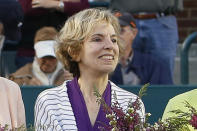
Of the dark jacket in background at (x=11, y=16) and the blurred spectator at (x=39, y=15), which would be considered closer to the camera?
the dark jacket in background at (x=11, y=16)

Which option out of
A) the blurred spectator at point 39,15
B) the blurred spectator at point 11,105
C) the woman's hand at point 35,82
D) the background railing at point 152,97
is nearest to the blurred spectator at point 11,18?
the blurred spectator at point 39,15

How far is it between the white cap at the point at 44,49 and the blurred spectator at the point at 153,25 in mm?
1009

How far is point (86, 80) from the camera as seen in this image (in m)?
4.89

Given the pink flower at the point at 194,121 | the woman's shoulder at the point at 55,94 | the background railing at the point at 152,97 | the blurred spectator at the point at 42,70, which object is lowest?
the background railing at the point at 152,97

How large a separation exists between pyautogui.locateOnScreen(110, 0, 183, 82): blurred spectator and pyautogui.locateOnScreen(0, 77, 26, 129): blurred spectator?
3202 mm

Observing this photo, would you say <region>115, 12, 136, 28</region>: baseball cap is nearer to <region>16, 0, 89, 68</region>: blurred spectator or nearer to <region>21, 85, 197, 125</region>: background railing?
<region>16, 0, 89, 68</region>: blurred spectator

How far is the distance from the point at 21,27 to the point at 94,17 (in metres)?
3.02

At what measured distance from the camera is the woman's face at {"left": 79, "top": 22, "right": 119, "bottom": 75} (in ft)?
15.7

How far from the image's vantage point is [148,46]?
7641 mm

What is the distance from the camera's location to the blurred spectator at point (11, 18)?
7.44 meters

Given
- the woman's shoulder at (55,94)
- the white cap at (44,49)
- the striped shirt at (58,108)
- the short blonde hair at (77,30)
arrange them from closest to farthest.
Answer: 1. the striped shirt at (58,108)
2. the woman's shoulder at (55,94)
3. the short blonde hair at (77,30)
4. the white cap at (44,49)

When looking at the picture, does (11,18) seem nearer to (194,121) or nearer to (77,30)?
(77,30)

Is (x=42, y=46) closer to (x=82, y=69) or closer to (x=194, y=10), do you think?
(x=82, y=69)

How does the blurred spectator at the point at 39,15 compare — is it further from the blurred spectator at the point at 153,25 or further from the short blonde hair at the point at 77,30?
the short blonde hair at the point at 77,30
